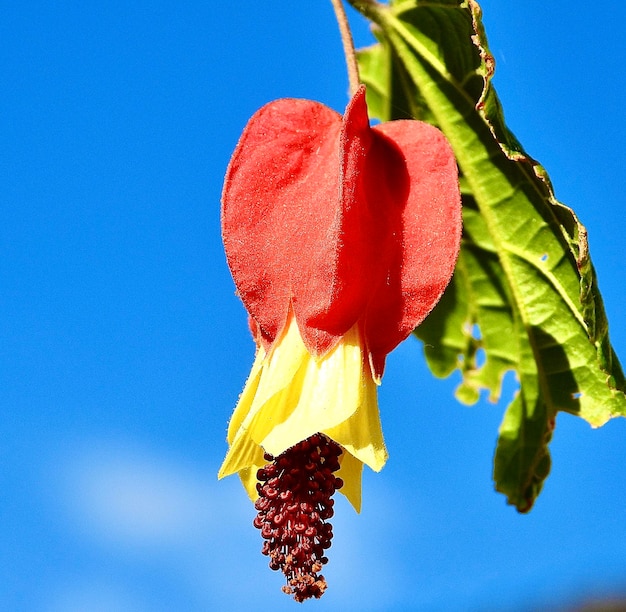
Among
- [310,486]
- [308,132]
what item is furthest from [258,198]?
[310,486]

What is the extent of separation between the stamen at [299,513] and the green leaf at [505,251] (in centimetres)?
42

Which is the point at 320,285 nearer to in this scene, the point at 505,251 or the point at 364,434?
the point at 364,434

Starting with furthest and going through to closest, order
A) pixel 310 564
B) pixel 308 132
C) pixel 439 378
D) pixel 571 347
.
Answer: pixel 439 378 → pixel 571 347 → pixel 308 132 → pixel 310 564

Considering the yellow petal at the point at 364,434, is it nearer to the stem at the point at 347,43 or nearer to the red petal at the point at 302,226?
the red petal at the point at 302,226

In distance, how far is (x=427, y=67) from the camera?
55.6 inches

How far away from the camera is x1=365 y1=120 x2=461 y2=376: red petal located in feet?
3.59

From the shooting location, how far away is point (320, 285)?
1.08 m

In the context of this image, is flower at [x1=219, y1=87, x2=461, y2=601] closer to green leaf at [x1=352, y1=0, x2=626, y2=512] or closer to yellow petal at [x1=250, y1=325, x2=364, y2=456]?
yellow petal at [x1=250, y1=325, x2=364, y2=456]

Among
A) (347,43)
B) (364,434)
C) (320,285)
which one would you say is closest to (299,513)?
(364,434)

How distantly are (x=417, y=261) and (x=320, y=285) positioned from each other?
11cm

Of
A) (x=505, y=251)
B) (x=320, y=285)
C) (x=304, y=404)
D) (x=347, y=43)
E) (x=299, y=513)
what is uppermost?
(x=347, y=43)

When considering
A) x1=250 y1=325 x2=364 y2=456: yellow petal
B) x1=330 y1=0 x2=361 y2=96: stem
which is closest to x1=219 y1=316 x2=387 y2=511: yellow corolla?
x1=250 y1=325 x2=364 y2=456: yellow petal

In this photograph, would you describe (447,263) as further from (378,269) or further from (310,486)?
(310,486)

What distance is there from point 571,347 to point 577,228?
27 cm
